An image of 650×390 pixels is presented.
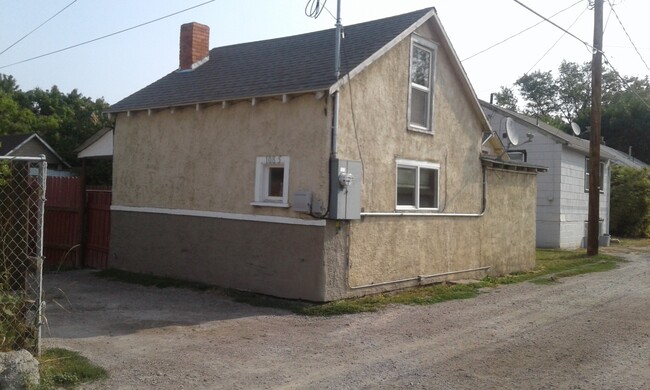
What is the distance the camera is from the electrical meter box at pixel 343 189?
10445 millimetres

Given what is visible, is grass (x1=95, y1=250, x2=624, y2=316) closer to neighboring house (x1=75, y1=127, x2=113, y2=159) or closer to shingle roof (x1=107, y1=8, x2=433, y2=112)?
shingle roof (x1=107, y1=8, x2=433, y2=112)

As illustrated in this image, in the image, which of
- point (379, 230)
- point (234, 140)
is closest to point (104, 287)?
point (234, 140)

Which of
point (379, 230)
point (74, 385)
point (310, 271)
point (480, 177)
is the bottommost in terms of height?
point (74, 385)

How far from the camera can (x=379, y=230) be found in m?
11.7

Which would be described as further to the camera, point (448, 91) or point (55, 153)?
point (55, 153)

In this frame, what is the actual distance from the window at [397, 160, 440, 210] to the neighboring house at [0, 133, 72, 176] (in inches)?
744

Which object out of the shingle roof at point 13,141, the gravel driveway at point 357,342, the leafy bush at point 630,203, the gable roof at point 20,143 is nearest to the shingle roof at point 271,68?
the gravel driveway at point 357,342

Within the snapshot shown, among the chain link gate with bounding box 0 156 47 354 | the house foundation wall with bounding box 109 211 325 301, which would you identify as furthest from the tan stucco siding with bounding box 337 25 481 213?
the chain link gate with bounding box 0 156 47 354

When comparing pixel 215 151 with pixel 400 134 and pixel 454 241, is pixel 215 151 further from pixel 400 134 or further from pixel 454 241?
pixel 454 241

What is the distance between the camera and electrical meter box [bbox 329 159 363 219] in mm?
10445

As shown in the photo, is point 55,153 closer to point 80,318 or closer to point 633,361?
point 80,318

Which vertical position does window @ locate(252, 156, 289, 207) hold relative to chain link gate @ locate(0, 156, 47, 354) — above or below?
above

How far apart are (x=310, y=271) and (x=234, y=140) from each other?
317 cm

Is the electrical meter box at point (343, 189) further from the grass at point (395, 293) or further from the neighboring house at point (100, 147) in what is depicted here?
the neighboring house at point (100, 147)
